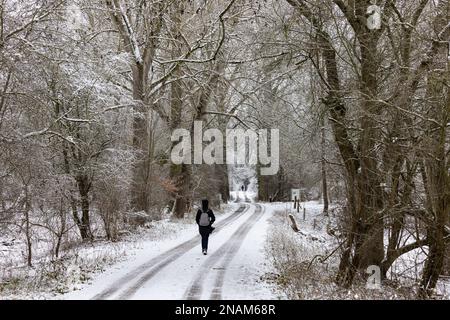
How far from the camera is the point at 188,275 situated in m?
11.6

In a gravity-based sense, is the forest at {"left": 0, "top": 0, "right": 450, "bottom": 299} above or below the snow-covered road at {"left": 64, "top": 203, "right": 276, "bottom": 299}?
above

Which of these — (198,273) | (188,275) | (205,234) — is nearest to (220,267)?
(198,273)

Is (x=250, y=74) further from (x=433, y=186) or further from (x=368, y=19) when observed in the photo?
(x=433, y=186)

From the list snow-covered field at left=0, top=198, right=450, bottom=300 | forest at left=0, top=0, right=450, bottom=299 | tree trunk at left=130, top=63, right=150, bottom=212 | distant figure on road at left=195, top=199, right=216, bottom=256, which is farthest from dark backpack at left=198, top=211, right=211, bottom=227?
tree trunk at left=130, top=63, right=150, bottom=212

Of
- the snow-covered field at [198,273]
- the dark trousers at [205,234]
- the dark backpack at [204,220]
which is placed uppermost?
the dark backpack at [204,220]

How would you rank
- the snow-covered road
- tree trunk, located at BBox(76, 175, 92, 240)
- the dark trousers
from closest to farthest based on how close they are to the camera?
1. the snow-covered road
2. the dark trousers
3. tree trunk, located at BBox(76, 175, 92, 240)

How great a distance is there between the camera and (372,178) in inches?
407

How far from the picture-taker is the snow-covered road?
962 cm

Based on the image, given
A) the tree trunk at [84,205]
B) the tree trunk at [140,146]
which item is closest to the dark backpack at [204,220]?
the tree trunk at [84,205]

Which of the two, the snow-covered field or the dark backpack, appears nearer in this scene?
the snow-covered field

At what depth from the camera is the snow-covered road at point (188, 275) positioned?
9617 mm

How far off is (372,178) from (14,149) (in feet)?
30.8

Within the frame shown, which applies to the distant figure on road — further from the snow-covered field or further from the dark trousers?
the snow-covered field

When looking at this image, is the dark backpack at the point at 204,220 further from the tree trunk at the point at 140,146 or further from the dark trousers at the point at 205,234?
the tree trunk at the point at 140,146
